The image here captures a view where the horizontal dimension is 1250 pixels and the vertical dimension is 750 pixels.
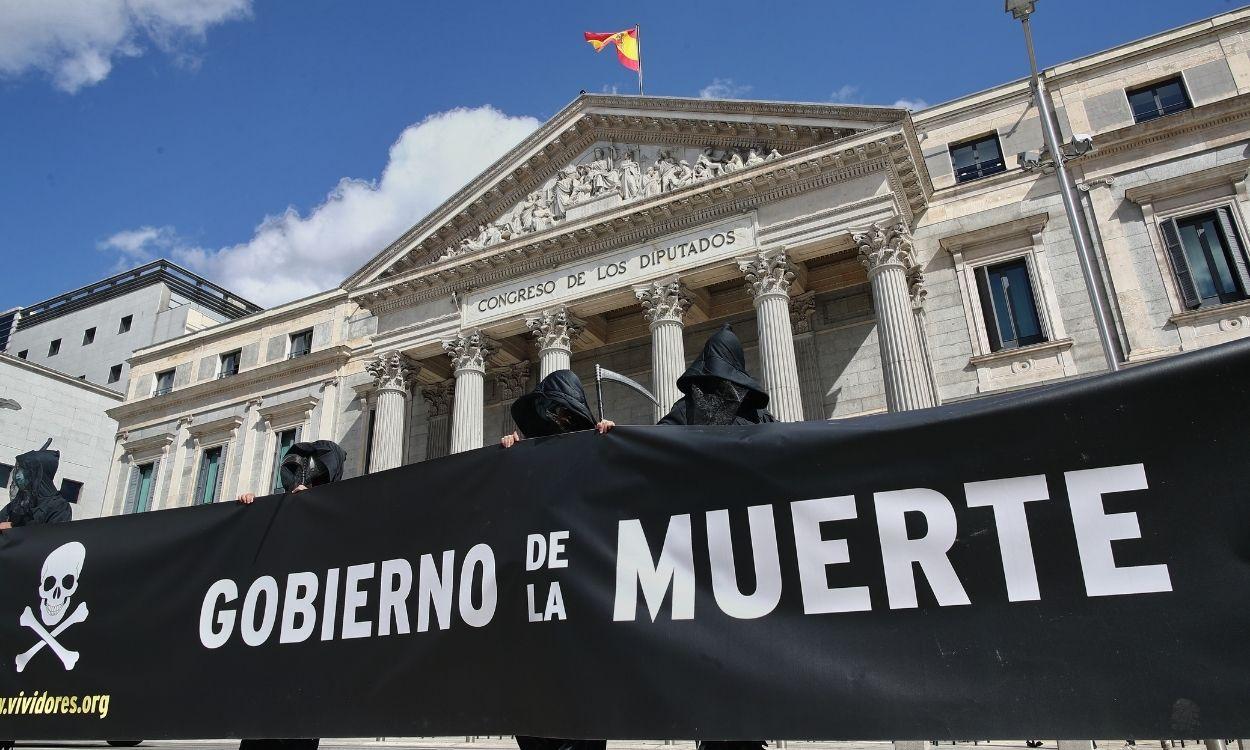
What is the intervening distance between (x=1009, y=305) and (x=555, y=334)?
12172mm

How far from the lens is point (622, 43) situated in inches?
1123

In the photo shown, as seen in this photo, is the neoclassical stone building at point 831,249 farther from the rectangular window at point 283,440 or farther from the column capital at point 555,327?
the rectangular window at point 283,440

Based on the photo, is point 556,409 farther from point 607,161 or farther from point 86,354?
point 86,354

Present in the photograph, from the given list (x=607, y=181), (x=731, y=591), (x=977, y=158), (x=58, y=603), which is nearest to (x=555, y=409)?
(x=731, y=591)

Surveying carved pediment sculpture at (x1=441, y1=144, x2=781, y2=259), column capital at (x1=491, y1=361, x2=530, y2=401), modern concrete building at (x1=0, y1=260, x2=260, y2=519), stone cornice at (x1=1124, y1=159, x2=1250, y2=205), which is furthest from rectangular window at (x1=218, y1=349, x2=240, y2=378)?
stone cornice at (x1=1124, y1=159, x2=1250, y2=205)

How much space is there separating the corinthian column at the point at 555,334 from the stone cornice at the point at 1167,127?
14.0m

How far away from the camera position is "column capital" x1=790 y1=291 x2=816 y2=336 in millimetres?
24328

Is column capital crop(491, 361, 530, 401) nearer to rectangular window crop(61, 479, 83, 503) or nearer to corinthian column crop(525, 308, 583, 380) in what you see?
corinthian column crop(525, 308, 583, 380)

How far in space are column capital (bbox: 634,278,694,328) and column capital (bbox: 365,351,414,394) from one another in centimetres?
856

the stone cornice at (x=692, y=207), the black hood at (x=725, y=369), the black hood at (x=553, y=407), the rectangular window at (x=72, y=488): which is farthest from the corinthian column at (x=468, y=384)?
the rectangular window at (x=72, y=488)

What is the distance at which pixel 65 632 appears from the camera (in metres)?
5.13

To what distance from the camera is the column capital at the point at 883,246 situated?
20375mm

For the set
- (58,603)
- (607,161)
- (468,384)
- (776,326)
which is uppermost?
(607,161)

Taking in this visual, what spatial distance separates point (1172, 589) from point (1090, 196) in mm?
21752
